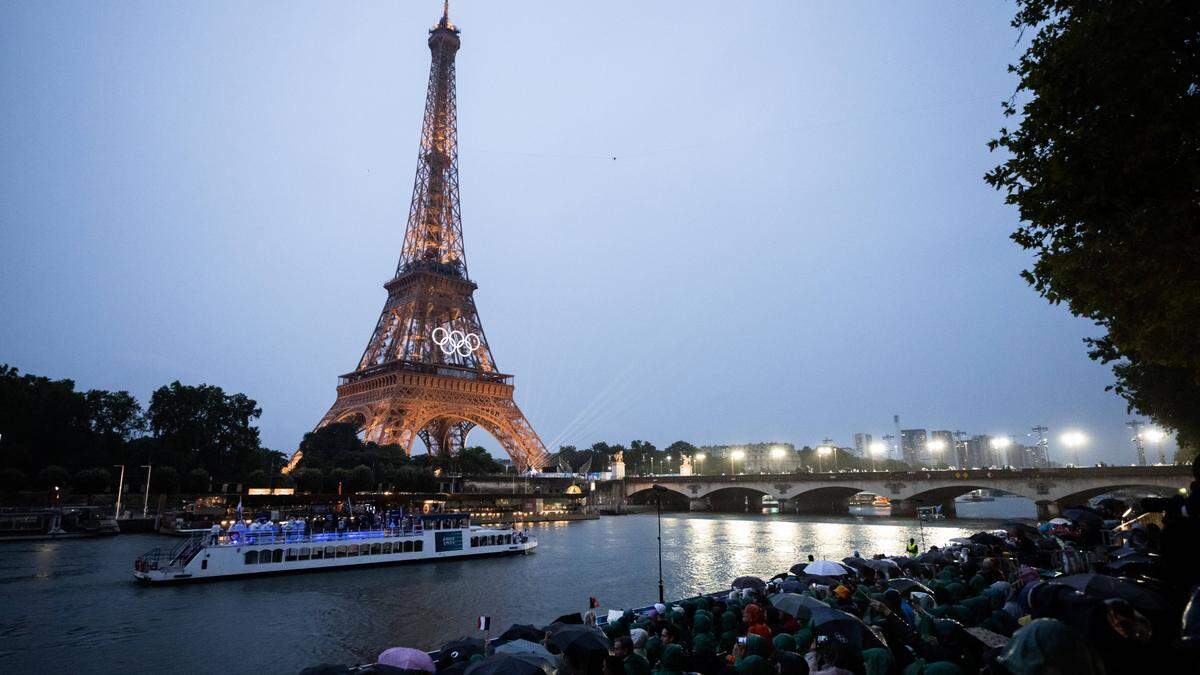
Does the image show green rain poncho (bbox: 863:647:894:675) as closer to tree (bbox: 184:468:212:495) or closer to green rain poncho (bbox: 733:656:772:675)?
green rain poncho (bbox: 733:656:772:675)

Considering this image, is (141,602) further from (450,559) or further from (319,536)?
(450,559)

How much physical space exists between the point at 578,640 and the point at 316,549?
113ft

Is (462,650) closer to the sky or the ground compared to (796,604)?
closer to the ground

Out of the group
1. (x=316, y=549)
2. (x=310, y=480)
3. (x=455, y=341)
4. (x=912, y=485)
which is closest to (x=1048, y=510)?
(x=912, y=485)

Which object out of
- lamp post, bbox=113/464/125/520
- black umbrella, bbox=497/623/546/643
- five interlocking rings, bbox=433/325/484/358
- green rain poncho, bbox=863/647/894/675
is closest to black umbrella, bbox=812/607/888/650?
green rain poncho, bbox=863/647/894/675

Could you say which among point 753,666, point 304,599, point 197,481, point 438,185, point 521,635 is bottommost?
point 304,599

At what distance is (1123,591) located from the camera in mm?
7848

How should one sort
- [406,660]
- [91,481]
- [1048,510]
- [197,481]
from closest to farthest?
[406,660] < [91,481] < [197,481] < [1048,510]

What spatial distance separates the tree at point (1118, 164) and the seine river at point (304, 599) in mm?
22016

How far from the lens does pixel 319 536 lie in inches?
1640

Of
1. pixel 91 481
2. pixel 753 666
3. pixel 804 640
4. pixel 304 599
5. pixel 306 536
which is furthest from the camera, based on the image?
pixel 91 481

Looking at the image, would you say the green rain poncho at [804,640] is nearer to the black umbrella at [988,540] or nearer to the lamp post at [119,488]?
the black umbrella at [988,540]

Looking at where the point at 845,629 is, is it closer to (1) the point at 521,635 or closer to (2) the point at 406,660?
(1) the point at 521,635

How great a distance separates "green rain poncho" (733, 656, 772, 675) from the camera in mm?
9195
